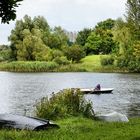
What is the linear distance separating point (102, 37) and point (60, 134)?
402 ft

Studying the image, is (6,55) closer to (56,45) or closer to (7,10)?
(56,45)

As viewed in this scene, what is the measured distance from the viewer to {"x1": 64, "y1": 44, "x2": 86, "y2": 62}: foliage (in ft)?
405

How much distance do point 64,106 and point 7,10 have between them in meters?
13.2

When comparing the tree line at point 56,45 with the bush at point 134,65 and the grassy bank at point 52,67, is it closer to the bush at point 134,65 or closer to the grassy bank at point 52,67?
the bush at point 134,65

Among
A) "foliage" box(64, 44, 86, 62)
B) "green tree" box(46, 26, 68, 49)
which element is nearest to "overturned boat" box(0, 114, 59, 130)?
"foliage" box(64, 44, 86, 62)

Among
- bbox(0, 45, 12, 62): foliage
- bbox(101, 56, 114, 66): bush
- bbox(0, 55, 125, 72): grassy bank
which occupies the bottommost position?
bbox(0, 55, 125, 72): grassy bank

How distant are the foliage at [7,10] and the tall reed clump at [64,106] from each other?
11.8m

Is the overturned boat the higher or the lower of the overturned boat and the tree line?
the lower

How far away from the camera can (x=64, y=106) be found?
24125mm

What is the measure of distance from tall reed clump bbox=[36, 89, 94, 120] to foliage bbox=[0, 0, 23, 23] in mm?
11803

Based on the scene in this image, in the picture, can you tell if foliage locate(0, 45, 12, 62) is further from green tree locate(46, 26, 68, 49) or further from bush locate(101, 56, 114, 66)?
bush locate(101, 56, 114, 66)

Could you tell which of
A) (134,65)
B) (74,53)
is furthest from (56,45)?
(134,65)

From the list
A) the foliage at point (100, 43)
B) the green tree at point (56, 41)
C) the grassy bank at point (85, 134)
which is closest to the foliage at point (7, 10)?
the grassy bank at point (85, 134)

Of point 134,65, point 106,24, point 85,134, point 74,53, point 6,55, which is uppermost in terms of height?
point 106,24
